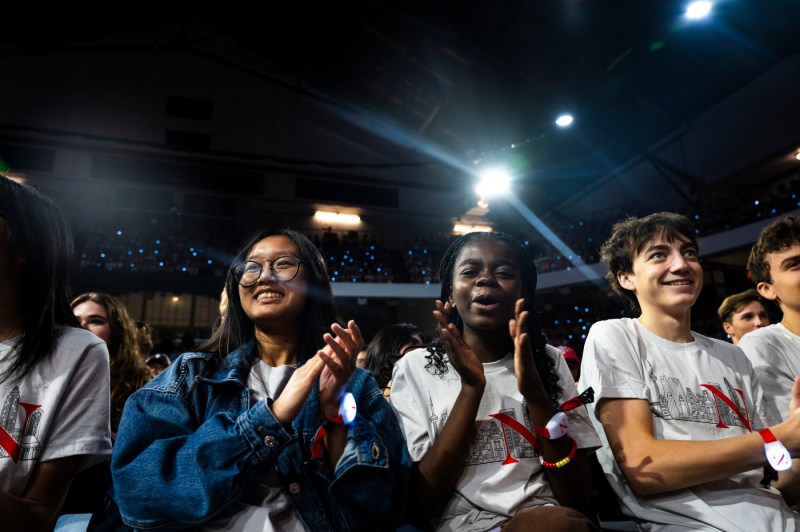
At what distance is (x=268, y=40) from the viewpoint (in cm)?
1507

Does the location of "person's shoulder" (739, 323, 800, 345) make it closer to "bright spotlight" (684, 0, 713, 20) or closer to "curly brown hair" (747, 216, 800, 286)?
"curly brown hair" (747, 216, 800, 286)

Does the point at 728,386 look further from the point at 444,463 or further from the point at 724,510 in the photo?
the point at 444,463

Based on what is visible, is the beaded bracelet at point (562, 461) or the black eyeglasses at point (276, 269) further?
the black eyeglasses at point (276, 269)

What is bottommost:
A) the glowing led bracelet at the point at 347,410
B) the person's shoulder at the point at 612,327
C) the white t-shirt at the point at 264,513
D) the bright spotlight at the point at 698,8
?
the white t-shirt at the point at 264,513

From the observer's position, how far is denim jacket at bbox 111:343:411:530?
4.00 feet

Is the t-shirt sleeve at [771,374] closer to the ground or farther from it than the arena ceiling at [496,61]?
closer to the ground

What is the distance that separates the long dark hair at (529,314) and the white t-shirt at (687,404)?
145mm

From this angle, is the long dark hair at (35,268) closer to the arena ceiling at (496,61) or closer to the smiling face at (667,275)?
the smiling face at (667,275)

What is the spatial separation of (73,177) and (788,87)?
17470 millimetres

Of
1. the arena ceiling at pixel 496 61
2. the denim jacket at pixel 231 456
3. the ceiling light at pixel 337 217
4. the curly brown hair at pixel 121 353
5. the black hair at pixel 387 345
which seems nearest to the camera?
the denim jacket at pixel 231 456

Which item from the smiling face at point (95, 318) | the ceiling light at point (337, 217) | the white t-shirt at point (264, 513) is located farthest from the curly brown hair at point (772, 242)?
the ceiling light at point (337, 217)

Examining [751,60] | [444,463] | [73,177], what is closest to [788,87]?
[751,60]

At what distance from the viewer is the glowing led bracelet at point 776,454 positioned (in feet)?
4.59

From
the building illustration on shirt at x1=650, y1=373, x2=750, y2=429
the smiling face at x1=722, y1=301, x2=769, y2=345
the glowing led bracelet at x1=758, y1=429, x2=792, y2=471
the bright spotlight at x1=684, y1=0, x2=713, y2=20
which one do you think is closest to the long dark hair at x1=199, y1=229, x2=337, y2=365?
the building illustration on shirt at x1=650, y1=373, x2=750, y2=429
